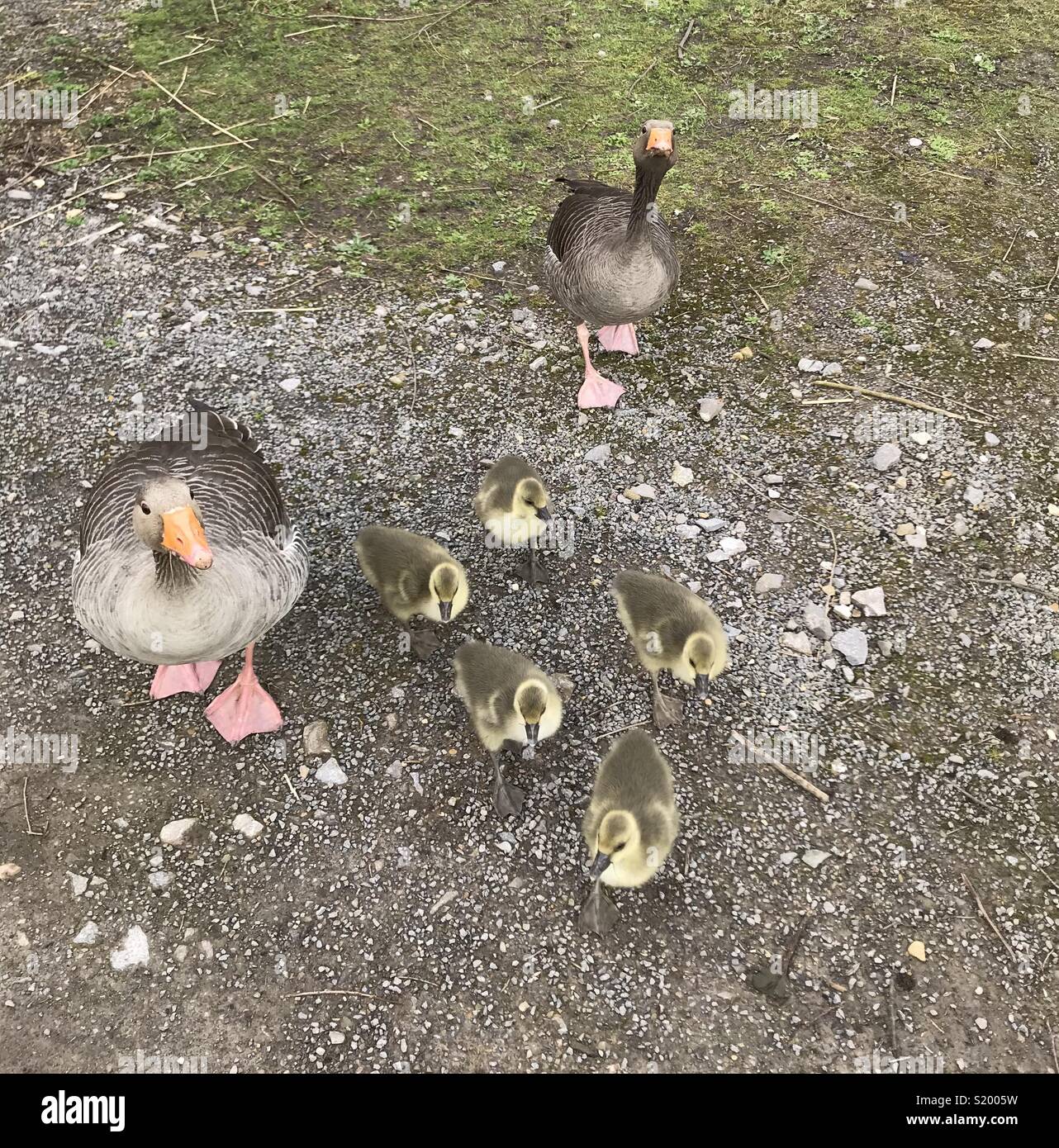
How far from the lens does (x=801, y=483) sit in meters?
5.69

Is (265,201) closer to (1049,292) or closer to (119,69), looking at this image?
(119,69)

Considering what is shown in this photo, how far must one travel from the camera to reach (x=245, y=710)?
461 cm

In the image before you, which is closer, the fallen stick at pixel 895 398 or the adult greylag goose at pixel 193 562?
the adult greylag goose at pixel 193 562

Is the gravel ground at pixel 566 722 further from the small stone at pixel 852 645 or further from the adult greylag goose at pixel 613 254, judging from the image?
the adult greylag goose at pixel 613 254

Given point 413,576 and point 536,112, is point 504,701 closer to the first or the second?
point 413,576

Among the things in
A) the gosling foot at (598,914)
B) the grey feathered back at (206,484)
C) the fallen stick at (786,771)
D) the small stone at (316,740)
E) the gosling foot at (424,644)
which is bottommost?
the gosling foot at (598,914)

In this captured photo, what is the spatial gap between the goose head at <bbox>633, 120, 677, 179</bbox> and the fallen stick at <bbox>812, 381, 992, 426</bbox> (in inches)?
76.1

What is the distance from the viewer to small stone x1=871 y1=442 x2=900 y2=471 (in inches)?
226

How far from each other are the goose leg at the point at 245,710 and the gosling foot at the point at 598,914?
1913mm

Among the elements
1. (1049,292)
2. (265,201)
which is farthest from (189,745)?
(1049,292)

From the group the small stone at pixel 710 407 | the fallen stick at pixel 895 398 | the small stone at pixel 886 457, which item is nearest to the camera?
the small stone at pixel 886 457

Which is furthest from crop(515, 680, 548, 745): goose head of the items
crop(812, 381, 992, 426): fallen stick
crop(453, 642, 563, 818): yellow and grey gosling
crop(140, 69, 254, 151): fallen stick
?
crop(140, 69, 254, 151): fallen stick

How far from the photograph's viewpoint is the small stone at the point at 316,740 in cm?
456

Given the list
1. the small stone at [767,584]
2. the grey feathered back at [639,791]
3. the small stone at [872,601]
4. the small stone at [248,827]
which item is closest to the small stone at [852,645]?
the small stone at [872,601]
